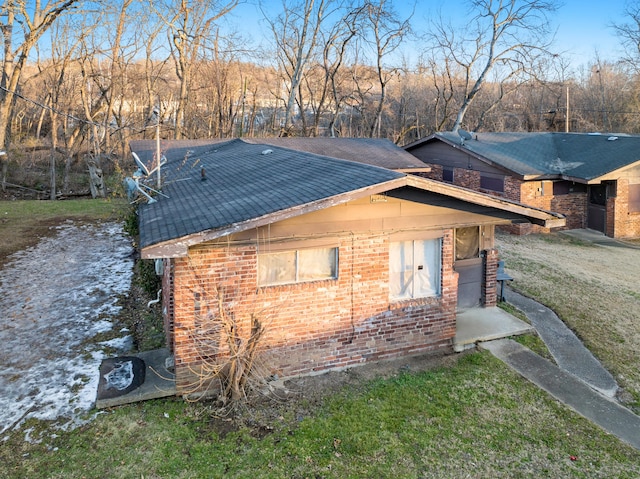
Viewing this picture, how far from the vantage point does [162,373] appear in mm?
6691

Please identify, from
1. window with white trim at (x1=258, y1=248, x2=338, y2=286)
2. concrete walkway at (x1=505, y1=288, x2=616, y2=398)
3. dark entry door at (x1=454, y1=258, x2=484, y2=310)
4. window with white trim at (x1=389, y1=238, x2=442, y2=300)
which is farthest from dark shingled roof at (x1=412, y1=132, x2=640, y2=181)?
window with white trim at (x1=258, y1=248, x2=338, y2=286)

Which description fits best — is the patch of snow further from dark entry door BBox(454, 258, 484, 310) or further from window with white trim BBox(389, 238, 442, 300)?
dark entry door BBox(454, 258, 484, 310)

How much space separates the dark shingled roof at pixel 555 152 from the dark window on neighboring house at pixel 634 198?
1220mm

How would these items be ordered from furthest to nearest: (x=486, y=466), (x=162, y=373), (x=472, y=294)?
(x=472, y=294), (x=162, y=373), (x=486, y=466)

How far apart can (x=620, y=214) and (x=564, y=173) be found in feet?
8.00

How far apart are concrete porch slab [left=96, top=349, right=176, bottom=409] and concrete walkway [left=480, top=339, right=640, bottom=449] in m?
4.94

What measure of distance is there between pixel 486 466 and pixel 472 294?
4.50 metres

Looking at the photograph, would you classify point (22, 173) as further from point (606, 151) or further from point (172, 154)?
point (606, 151)

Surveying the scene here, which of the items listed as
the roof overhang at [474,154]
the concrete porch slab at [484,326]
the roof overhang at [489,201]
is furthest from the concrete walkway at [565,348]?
the roof overhang at [474,154]

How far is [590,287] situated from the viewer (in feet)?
38.3

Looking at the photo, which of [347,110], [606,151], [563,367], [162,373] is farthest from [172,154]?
[347,110]

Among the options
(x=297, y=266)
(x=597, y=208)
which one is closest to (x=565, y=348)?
(x=297, y=266)

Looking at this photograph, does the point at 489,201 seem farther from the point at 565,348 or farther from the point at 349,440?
the point at 349,440

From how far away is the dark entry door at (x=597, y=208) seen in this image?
59.9 feet
